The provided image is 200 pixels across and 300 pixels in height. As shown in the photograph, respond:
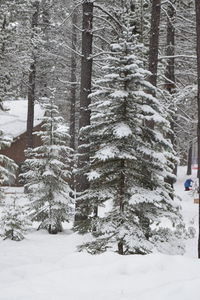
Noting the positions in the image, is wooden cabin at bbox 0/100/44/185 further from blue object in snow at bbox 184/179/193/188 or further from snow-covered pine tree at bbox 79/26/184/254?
snow-covered pine tree at bbox 79/26/184/254

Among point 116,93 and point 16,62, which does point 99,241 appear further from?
point 16,62

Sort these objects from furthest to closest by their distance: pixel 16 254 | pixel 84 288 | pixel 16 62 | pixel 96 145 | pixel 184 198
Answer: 1. pixel 184 198
2. pixel 16 62
3. pixel 16 254
4. pixel 96 145
5. pixel 84 288

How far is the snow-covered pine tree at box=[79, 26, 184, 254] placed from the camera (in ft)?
27.4

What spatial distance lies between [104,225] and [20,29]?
17820 millimetres

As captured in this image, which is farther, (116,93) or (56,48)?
(56,48)

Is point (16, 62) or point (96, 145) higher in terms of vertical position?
point (16, 62)

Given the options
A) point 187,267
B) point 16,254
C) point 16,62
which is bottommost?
point 16,254

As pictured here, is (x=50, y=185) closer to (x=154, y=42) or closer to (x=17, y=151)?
(x=154, y=42)

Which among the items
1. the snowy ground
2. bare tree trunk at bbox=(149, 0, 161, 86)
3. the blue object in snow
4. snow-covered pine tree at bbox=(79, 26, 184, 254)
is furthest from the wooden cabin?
the snowy ground

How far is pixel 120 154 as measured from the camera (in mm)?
8328

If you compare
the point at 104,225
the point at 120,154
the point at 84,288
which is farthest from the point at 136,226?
the point at 84,288

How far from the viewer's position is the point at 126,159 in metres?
8.58

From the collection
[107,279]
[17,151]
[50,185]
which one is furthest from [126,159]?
[17,151]

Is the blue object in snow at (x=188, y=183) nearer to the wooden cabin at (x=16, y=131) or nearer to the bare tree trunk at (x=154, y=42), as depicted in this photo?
the wooden cabin at (x=16, y=131)
